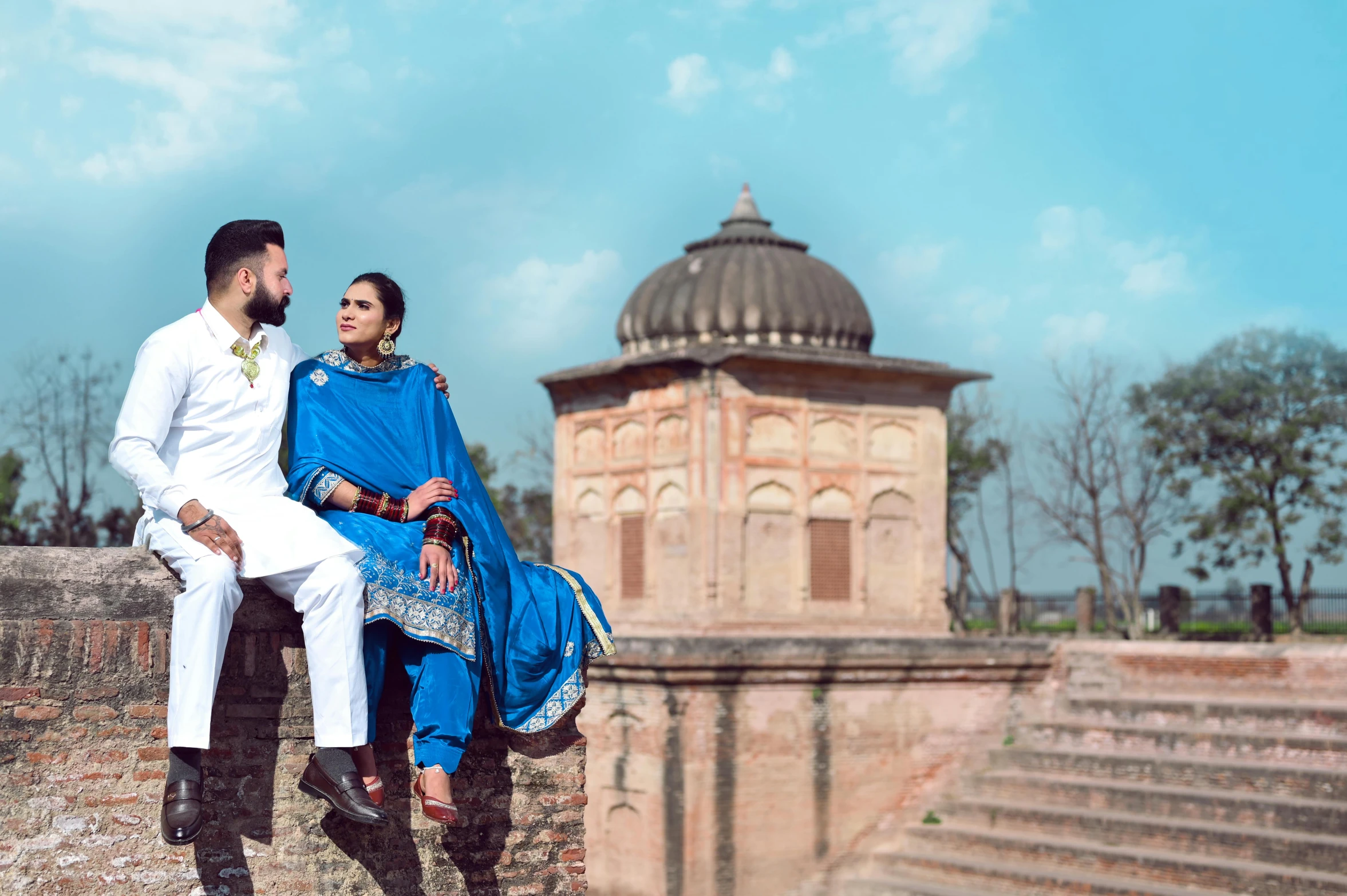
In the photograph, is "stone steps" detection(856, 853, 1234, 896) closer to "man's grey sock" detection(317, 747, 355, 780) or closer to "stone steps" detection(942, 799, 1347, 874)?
"stone steps" detection(942, 799, 1347, 874)

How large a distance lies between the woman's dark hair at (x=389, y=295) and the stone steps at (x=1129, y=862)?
31.0ft

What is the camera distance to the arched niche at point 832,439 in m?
18.7

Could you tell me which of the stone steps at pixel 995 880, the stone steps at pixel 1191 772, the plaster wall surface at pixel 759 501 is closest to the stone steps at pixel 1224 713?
the stone steps at pixel 1191 772

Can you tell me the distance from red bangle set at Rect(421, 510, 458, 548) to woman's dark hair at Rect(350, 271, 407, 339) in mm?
635

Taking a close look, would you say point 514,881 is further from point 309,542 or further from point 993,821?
point 993,821

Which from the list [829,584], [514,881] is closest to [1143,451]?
[829,584]

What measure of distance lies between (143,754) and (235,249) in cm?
148

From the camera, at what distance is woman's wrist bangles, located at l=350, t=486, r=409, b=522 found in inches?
182

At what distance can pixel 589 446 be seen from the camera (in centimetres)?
1981

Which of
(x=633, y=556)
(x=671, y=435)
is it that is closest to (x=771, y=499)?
(x=671, y=435)

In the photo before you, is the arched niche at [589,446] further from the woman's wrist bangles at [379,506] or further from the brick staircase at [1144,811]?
the woman's wrist bangles at [379,506]

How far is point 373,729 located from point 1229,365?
23.9 metres

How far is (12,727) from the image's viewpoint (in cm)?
416

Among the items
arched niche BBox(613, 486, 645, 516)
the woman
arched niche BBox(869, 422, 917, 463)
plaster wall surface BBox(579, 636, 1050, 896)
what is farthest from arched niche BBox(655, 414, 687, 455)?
the woman
